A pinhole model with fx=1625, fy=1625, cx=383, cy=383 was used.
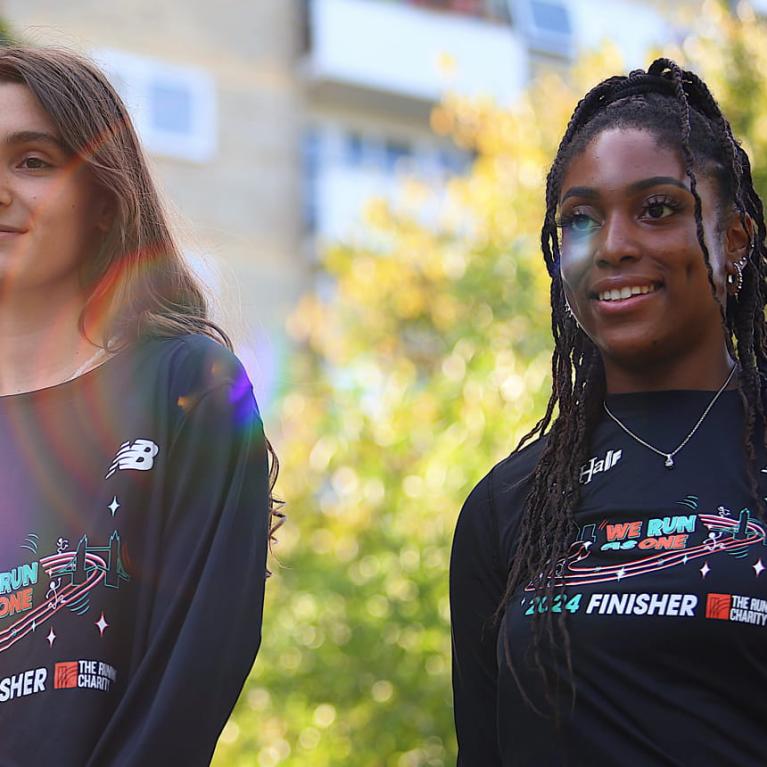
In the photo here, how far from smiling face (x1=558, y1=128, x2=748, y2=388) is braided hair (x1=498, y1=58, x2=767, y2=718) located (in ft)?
0.10

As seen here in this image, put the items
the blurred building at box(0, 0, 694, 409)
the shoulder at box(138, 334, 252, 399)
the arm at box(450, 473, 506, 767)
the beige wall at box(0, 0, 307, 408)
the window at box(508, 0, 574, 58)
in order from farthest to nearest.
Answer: the window at box(508, 0, 574, 58) < the blurred building at box(0, 0, 694, 409) < the beige wall at box(0, 0, 307, 408) < the arm at box(450, 473, 506, 767) < the shoulder at box(138, 334, 252, 399)

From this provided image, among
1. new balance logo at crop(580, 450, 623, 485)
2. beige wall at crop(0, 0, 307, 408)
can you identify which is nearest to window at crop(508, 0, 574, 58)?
beige wall at crop(0, 0, 307, 408)

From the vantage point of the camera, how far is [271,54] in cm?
2336

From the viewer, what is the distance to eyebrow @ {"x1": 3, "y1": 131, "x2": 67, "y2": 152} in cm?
327

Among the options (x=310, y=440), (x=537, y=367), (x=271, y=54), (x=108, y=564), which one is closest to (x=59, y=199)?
(x=108, y=564)

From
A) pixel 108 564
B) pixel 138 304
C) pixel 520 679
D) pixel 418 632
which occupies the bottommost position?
pixel 418 632

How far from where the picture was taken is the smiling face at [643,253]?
3.22 m

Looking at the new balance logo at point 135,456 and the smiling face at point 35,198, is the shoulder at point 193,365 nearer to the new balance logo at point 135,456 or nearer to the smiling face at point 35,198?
the new balance logo at point 135,456

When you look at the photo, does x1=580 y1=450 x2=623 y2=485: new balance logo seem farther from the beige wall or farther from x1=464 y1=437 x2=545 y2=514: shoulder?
the beige wall

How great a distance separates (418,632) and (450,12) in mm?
15715

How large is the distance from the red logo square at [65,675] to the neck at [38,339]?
68 cm

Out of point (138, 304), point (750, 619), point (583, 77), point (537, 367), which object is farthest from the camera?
point (583, 77)

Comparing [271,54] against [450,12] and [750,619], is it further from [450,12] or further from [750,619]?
[750,619]

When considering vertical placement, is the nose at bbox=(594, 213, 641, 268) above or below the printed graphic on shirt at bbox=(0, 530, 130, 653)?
above
